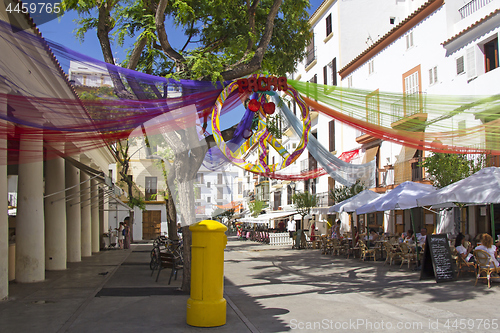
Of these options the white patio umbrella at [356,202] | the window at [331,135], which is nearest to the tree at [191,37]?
the white patio umbrella at [356,202]

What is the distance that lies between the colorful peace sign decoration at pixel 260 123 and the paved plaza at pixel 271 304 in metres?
2.63

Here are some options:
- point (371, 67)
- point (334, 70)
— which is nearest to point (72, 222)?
point (371, 67)

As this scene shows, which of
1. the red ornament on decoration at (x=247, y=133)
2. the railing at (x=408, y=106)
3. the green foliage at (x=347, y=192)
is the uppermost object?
the railing at (x=408, y=106)

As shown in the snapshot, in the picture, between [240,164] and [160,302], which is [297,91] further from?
[160,302]

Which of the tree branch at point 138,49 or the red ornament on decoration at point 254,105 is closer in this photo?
the red ornament on decoration at point 254,105

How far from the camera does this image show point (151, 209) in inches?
1743

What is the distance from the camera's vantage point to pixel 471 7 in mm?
18156

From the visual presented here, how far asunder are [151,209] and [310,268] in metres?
31.8

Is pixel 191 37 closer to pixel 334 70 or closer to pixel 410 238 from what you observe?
pixel 410 238

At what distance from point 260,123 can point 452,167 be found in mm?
8400

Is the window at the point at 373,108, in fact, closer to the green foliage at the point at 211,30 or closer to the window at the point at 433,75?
the green foliage at the point at 211,30

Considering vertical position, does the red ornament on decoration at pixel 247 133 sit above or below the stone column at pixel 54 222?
above

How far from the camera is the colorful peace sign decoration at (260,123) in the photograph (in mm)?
8133

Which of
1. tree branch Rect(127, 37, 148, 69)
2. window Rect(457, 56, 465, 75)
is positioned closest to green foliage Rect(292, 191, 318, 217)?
window Rect(457, 56, 465, 75)
